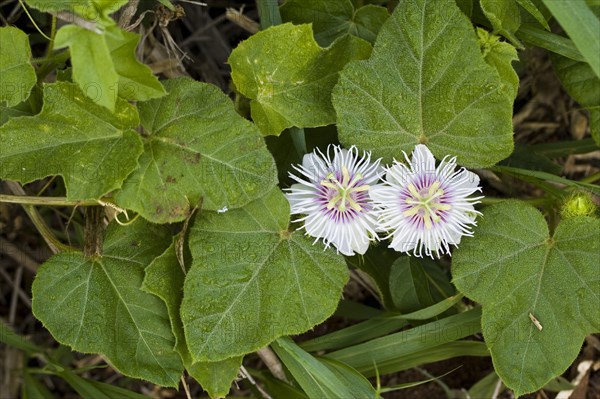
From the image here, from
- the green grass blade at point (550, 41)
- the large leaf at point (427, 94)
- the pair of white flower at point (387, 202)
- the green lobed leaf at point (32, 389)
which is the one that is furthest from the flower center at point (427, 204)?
the green lobed leaf at point (32, 389)

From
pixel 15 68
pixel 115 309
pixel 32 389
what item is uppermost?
pixel 15 68

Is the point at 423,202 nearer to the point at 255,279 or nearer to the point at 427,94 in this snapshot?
the point at 427,94

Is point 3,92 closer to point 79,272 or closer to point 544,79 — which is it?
point 79,272

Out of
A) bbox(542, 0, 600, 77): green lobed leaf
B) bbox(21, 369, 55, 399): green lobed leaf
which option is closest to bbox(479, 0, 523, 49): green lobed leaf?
bbox(542, 0, 600, 77): green lobed leaf

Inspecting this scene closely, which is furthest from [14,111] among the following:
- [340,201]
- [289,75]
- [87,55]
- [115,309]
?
[340,201]

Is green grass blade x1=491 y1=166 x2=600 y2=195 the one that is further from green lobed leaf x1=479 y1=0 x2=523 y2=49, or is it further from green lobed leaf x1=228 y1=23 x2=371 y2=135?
green lobed leaf x1=228 y1=23 x2=371 y2=135

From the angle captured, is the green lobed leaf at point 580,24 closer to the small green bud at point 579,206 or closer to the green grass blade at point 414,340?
the small green bud at point 579,206
